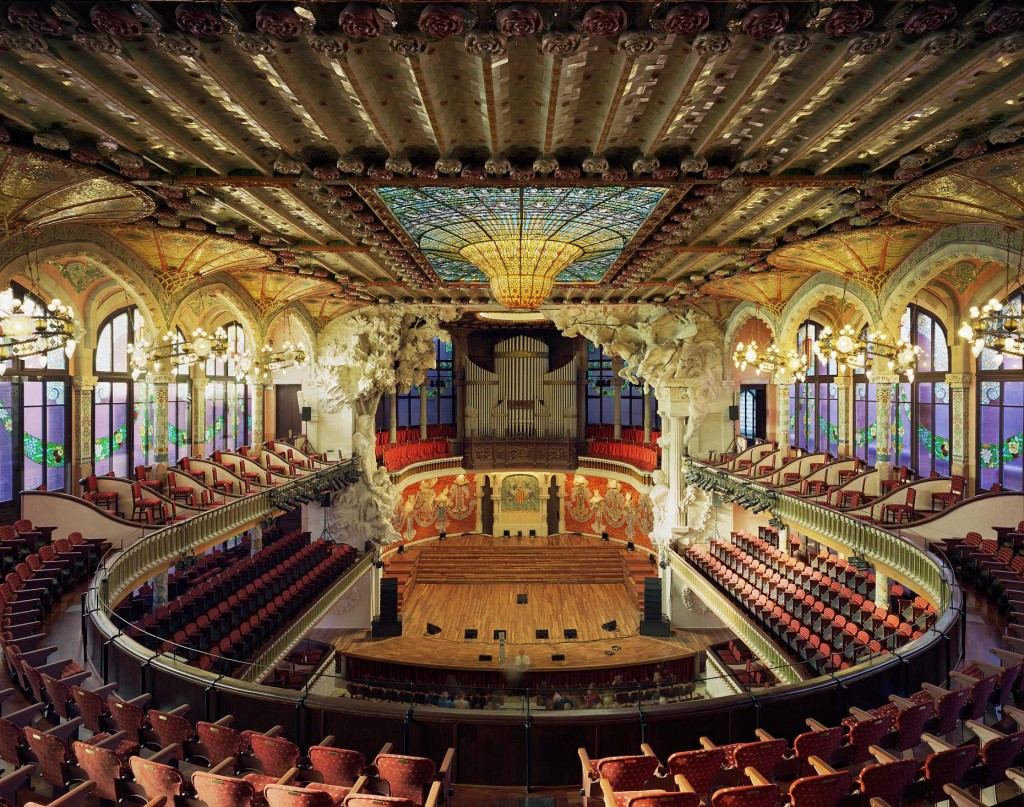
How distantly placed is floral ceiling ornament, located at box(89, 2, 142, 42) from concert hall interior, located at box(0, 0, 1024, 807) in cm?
3

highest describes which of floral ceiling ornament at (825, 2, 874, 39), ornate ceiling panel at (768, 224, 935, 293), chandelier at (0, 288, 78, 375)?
ornate ceiling panel at (768, 224, 935, 293)

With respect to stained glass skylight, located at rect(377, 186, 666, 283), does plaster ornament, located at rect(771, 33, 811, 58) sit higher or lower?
lower

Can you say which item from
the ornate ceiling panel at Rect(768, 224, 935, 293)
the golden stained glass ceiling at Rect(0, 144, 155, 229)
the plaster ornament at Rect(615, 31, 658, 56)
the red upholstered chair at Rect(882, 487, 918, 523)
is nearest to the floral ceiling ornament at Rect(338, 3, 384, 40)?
the plaster ornament at Rect(615, 31, 658, 56)

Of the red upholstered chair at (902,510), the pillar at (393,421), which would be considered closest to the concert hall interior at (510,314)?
the red upholstered chair at (902,510)

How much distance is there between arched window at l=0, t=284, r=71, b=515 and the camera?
45.0 ft

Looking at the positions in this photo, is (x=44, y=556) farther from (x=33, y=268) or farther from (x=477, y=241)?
(x=477, y=241)

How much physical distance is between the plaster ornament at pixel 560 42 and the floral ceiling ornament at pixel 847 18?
1.69 meters

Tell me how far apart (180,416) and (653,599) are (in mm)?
16253

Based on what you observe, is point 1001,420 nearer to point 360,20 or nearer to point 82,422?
point 360,20

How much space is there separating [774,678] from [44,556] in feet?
47.8

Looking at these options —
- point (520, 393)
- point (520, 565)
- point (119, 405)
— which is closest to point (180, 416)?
point (119, 405)

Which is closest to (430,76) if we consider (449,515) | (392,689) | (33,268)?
(392,689)

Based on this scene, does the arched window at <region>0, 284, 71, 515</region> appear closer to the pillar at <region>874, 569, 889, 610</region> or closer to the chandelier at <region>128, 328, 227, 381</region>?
the chandelier at <region>128, 328, 227, 381</region>

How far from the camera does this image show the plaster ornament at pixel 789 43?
4289 millimetres
